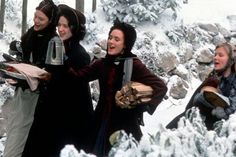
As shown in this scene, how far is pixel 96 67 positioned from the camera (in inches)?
152

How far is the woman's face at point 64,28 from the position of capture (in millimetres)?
4027

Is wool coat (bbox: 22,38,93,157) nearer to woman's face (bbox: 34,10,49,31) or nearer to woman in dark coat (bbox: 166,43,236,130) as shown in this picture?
woman's face (bbox: 34,10,49,31)

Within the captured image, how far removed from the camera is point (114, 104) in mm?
3748

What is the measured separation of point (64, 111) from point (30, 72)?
50 cm

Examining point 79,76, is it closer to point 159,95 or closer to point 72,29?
point 72,29

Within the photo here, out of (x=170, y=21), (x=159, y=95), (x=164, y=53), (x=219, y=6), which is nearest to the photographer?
(x=159, y=95)

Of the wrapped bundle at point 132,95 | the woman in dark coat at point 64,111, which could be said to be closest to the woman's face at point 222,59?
the wrapped bundle at point 132,95

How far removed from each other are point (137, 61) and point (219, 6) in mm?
13476

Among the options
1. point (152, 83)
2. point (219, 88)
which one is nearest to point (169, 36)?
point (219, 88)

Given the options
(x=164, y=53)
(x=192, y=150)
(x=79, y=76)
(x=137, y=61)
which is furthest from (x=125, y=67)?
Answer: (x=164, y=53)

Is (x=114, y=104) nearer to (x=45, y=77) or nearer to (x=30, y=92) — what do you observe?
(x=45, y=77)

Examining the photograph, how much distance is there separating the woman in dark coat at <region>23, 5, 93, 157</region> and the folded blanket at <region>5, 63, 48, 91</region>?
0.42 ft

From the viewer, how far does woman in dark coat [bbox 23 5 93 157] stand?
4.04m

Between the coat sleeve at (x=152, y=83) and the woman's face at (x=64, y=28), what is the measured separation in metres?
0.74
